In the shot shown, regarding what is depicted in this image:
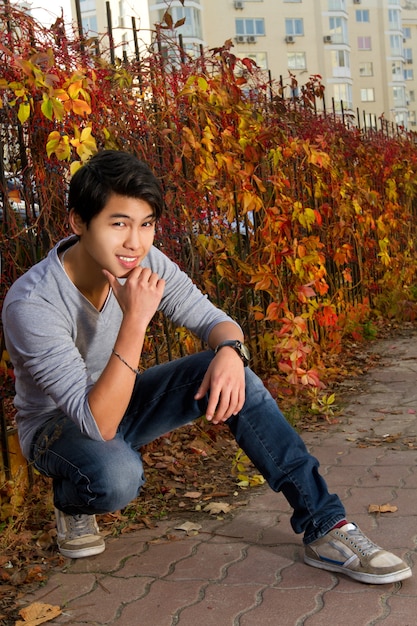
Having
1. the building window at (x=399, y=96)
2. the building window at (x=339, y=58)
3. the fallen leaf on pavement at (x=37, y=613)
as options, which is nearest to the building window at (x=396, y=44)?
the building window at (x=399, y=96)

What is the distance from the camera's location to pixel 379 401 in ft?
19.5

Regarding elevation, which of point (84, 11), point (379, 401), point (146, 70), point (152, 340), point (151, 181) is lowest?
point (379, 401)

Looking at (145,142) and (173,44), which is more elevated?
(173,44)

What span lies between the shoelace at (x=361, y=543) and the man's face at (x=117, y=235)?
1252 mm

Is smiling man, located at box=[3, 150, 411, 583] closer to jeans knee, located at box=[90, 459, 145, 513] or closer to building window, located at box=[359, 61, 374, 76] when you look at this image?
jeans knee, located at box=[90, 459, 145, 513]

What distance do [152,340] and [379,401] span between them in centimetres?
184

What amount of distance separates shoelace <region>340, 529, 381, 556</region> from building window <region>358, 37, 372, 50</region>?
76160mm

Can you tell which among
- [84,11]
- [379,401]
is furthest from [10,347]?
[84,11]

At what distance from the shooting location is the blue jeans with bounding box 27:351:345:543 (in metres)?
3.14

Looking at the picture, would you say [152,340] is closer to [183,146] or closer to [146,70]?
[183,146]

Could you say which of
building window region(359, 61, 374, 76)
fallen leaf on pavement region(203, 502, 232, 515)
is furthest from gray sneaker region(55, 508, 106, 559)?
building window region(359, 61, 374, 76)

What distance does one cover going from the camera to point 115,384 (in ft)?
9.54

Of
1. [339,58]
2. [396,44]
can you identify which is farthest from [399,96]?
[339,58]

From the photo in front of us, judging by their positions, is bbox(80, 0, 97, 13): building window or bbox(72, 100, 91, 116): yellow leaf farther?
bbox(80, 0, 97, 13): building window
